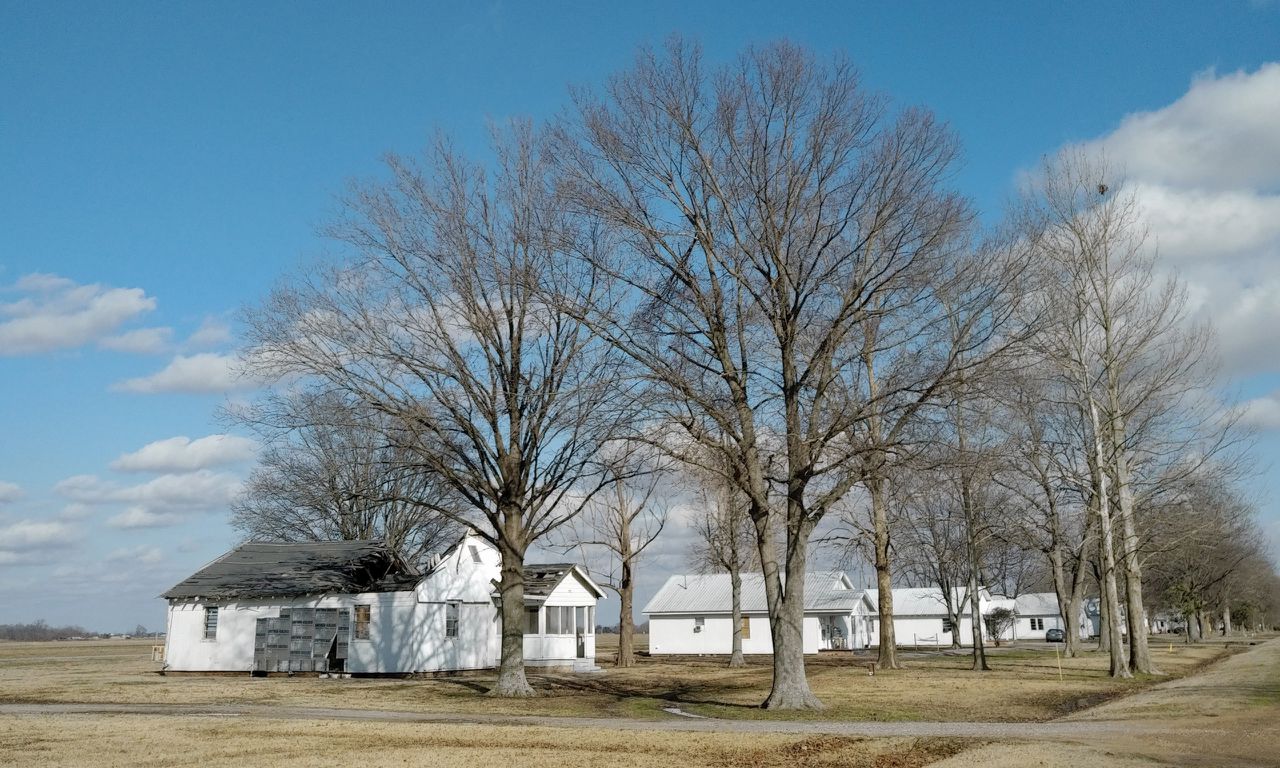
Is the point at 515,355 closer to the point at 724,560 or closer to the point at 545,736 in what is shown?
the point at 545,736

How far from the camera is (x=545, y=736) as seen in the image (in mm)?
15945

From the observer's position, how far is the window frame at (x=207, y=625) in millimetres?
36125

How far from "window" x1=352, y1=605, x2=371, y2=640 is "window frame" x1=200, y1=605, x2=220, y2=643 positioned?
5449 mm

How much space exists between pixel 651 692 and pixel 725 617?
3760 cm

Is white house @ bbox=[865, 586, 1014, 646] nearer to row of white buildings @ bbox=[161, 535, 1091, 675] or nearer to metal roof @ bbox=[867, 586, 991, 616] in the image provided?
metal roof @ bbox=[867, 586, 991, 616]

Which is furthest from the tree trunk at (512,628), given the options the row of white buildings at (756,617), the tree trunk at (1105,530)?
the row of white buildings at (756,617)

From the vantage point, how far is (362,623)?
35062 millimetres

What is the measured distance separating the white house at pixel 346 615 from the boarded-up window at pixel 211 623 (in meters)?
0.04

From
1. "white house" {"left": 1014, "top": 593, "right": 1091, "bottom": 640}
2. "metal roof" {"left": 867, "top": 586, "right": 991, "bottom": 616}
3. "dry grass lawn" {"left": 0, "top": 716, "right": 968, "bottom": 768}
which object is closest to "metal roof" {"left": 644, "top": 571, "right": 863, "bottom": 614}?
"metal roof" {"left": 867, "top": 586, "right": 991, "bottom": 616}

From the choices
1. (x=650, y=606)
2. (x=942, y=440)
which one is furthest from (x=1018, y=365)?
(x=650, y=606)

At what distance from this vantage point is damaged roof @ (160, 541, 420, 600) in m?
35.5

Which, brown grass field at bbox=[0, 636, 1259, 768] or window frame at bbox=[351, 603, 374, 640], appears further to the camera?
window frame at bbox=[351, 603, 374, 640]

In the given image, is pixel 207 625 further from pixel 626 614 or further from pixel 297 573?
pixel 626 614

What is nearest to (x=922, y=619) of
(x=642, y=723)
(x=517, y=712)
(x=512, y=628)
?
(x=512, y=628)
